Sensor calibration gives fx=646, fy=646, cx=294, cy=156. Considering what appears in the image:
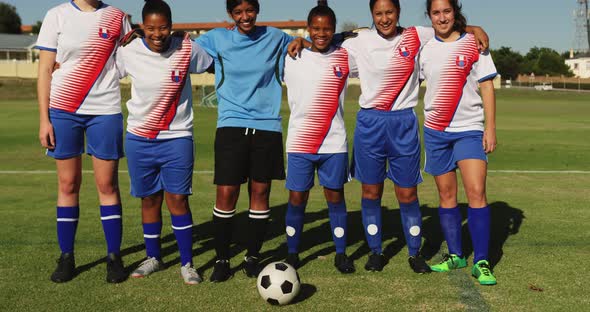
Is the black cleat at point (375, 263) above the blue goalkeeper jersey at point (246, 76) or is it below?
below

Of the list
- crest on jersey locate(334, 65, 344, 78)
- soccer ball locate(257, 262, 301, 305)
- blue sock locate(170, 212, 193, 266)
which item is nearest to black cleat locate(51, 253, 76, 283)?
blue sock locate(170, 212, 193, 266)

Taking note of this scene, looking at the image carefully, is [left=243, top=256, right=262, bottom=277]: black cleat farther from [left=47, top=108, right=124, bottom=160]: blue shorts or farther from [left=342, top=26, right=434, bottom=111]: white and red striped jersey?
[left=342, top=26, right=434, bottom=111]: white and red striped jersey

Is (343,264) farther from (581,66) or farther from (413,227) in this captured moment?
(581,66)

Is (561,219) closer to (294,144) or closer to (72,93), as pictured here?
(294,144)

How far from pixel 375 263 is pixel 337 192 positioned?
608 mm

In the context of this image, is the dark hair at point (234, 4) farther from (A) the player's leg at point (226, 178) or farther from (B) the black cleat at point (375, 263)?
(B) the black cleat at point (375, 263)

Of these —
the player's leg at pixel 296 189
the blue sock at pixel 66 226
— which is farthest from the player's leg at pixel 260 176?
the blue sock at pixel 66 226

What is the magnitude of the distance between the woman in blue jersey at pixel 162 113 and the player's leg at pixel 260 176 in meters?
0.45

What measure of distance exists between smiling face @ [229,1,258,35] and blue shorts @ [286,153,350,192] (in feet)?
3.29

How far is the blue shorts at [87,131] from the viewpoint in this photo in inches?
181

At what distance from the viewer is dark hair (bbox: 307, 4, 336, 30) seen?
4.62 m

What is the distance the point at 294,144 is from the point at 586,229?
324 cm

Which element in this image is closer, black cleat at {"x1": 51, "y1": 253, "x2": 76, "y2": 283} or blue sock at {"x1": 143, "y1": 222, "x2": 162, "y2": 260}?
black cleat at {"x1": 51, "y1": 253, "x2": 76, "y2": 283}

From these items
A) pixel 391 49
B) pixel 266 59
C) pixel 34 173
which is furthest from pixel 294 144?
pixel 34 173
